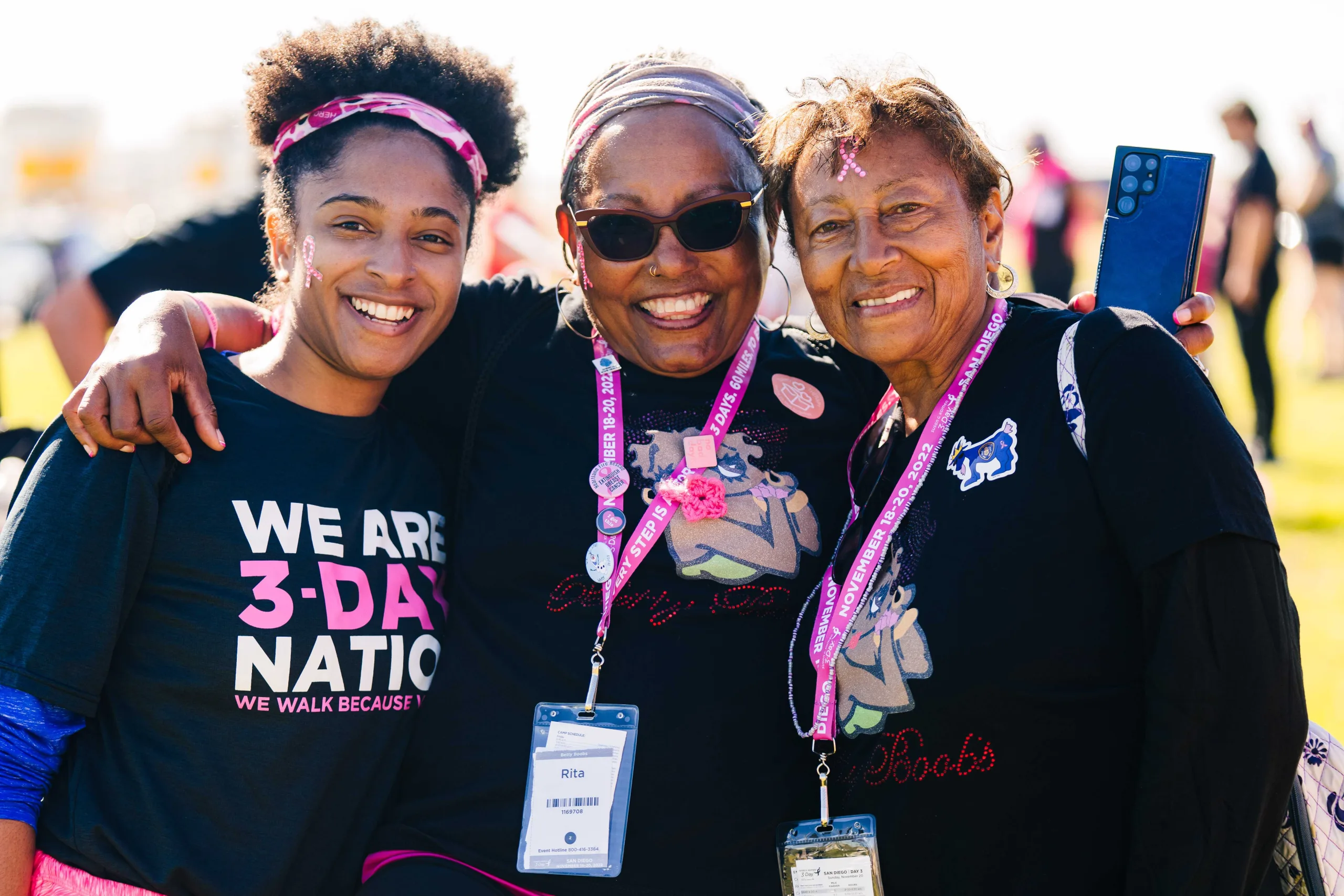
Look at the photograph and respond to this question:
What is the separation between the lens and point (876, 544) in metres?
2.19

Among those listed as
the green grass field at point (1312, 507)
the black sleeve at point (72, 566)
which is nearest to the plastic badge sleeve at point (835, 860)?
the green grass field at point (1312, 507)

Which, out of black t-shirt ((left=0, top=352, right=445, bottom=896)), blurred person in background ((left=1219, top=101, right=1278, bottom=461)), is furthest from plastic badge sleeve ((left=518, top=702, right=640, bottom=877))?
blurred person in background ((left=1219, top=101, right=1278, bottom=461))

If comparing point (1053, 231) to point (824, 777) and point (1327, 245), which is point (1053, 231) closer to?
point (1327, 245)

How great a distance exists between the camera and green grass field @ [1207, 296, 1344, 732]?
463cm

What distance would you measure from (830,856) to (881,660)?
1.33ft

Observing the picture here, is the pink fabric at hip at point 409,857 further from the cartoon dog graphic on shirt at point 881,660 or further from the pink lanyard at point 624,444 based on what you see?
the cartoon dog graphic on shirt at point 881,660

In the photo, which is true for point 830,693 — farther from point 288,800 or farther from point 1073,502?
point 288,800

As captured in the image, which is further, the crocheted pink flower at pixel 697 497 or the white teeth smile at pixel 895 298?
the crocheted pink flower at pixel 697 497

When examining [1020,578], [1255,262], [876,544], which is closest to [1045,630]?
[1020,578]

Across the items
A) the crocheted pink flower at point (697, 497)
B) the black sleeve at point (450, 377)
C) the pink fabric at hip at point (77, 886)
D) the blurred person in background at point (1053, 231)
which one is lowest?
the pink fabric at hip at point (77, 886)

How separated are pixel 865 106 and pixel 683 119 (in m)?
0.57

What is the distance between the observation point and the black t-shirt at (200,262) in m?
3.79

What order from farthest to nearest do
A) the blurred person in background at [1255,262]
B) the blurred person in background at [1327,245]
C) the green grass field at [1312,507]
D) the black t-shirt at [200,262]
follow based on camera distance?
1. the blurred person in background at [1327,245]
2. the blurred person in background at [1255,262]
3. the green grass field at [1312,507]
4. the black t-shirt at [200,262]

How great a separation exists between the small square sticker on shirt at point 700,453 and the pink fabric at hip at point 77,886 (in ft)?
4.68
